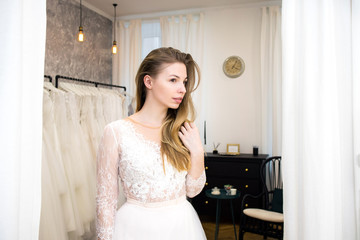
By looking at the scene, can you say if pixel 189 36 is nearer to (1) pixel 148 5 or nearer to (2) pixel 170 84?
(1) pixel 148 5

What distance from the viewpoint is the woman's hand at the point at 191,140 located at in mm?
1578

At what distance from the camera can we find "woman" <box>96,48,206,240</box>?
4.82 feet

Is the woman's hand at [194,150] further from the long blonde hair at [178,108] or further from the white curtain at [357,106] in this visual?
the white curtain at [357,106]

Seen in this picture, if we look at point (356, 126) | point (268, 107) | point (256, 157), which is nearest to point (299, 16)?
→ point (356, 126)

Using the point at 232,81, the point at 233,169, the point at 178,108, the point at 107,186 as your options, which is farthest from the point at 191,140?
the point at 232,81

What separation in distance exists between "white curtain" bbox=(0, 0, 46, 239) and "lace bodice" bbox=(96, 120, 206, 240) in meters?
0.40

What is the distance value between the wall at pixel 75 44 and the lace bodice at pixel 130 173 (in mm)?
3174

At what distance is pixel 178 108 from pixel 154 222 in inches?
23.8

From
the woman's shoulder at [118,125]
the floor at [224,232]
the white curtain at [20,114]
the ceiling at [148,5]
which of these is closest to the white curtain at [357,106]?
the woman's shoulder at [118,125]

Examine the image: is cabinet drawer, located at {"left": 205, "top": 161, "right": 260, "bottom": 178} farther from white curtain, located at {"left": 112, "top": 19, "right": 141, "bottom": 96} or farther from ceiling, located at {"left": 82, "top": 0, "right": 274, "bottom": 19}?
ceiling, located at {"left": 82, "top": 0, "right": 274, "bottom": 19}

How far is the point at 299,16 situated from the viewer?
1.38 m

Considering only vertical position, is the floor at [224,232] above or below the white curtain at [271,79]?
below

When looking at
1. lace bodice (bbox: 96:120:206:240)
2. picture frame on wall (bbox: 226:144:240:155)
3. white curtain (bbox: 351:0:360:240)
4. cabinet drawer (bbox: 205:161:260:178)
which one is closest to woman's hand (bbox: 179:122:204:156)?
lace bodice (bbox: 96:120:206:240)

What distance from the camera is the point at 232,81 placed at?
530 centimetres
